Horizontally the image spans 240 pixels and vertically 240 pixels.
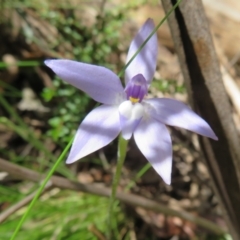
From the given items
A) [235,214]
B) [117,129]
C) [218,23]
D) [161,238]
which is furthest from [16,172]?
[218,23]

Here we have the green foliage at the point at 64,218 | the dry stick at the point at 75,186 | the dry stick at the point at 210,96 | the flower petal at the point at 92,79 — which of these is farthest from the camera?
the green foliage at the point at 64,218

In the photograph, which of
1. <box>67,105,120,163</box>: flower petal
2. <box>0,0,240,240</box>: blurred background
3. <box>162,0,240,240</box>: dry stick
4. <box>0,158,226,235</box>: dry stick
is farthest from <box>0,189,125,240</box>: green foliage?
<box>67,105,120,163</box>: flower petal

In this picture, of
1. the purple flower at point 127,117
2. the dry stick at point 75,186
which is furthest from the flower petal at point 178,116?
the dry stick at point 75,186

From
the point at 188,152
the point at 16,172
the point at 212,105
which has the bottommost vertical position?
the point at 188,152

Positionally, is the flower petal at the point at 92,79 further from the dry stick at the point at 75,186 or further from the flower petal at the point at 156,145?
the dry stick at the point at 75,186

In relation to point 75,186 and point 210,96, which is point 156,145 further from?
point 75,186

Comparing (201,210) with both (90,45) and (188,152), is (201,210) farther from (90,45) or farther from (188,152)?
(90,45)
